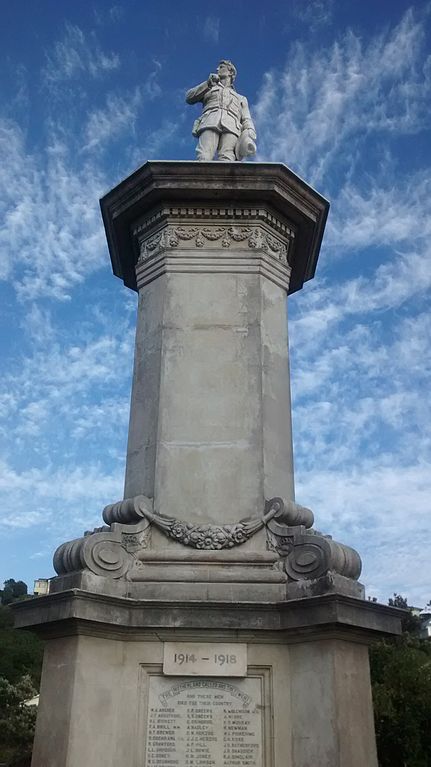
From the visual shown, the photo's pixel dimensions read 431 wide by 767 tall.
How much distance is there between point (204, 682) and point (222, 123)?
862 centimetres

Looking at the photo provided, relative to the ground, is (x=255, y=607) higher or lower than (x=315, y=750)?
higher

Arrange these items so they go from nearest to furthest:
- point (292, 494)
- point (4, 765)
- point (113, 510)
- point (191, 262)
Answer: point (113, 510) < point (292, 494) < point (191, 262) < point (4, 765)

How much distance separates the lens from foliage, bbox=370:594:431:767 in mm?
27891

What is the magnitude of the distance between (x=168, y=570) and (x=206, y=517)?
840 mm

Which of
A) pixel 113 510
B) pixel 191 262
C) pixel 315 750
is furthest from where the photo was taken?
pixel 191 262

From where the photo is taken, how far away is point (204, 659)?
7984 millimetres

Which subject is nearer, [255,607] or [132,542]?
[255,607]

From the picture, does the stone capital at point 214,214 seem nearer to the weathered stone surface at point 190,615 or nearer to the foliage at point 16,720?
the weathered stone surface at point 190,615

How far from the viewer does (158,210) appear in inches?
432

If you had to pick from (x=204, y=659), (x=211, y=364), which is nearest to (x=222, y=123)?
(x=211, y=364)

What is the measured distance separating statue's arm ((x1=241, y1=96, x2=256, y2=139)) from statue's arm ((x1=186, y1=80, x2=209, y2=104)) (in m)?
0.70

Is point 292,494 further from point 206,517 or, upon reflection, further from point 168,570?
point 168,570

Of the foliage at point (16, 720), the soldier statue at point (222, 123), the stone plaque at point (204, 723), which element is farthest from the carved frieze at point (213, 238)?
the foliage at point (16, 720)

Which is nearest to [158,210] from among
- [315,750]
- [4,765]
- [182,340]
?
[182,340]
